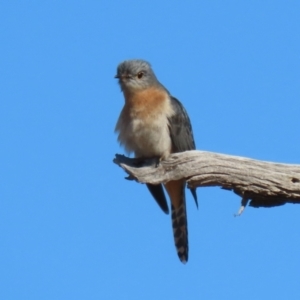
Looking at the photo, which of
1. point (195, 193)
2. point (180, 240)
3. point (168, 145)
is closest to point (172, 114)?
point (168, 145)

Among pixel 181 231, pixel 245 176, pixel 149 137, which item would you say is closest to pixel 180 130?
pixel 149 137

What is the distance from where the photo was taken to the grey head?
1048cm

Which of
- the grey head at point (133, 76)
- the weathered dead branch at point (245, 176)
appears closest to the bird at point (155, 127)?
the grey head at point (133, 76)

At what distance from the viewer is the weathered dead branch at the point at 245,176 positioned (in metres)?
8.42

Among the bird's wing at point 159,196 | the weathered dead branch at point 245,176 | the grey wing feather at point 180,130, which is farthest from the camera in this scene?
the bird's wing at point 159,196

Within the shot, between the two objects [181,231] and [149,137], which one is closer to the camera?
[149,137]

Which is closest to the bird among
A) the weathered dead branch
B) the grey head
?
the grey head

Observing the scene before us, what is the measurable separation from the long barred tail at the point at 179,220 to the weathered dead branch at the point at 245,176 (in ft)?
5.98

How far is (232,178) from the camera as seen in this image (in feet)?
27.9

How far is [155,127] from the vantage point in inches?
394

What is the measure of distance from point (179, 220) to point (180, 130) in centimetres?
142

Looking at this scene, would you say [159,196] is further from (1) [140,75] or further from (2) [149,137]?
(1) [140,75]

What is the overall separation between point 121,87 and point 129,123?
65 cm

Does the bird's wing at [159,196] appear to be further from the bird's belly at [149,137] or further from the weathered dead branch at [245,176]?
the weathered dead branch at [245,176]
